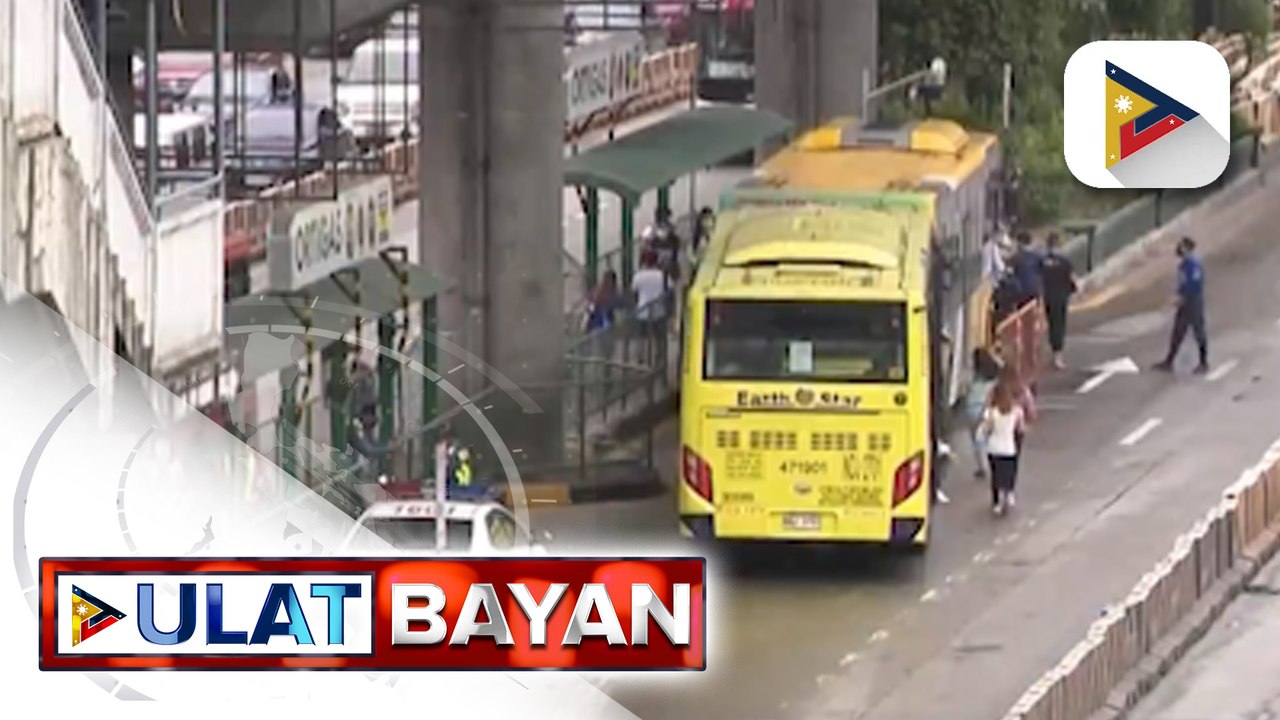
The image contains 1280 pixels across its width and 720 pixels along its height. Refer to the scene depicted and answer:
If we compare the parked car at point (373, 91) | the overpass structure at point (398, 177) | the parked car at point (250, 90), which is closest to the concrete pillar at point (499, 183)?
the overpass structure at point (398, 177)

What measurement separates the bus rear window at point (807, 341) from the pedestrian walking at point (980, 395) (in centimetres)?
261

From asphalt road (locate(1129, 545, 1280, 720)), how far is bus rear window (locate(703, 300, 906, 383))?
217 cm

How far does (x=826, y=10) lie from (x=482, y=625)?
22.7m

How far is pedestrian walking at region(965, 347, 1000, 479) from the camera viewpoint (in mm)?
20219

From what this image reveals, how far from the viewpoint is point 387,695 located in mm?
8992

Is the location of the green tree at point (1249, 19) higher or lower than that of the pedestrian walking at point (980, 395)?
higher

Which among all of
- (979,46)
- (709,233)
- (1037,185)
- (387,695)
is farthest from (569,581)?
(979,46)

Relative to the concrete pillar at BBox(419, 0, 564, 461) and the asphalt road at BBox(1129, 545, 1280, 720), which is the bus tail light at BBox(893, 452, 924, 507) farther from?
the concrete pillar at BBox(419, 0, 564, 461)

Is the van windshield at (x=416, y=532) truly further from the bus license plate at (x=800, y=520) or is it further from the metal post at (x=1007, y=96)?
the metal post at (x=1007, y=96)

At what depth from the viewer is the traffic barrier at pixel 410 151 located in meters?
19.5

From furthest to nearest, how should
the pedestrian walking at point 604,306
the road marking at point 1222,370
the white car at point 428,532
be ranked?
1. the road marking at point 1222,370
2. the pedestrian walking at point 604,306
3. the white car at point 428,532

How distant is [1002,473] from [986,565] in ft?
4.34

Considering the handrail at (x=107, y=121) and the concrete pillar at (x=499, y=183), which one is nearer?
the handrail at (x=107, y=121)

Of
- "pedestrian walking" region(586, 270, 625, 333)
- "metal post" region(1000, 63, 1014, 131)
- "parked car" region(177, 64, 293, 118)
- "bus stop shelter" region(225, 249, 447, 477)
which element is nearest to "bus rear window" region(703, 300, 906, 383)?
"bus stop shelter" region(225, 249, 447, 477)
